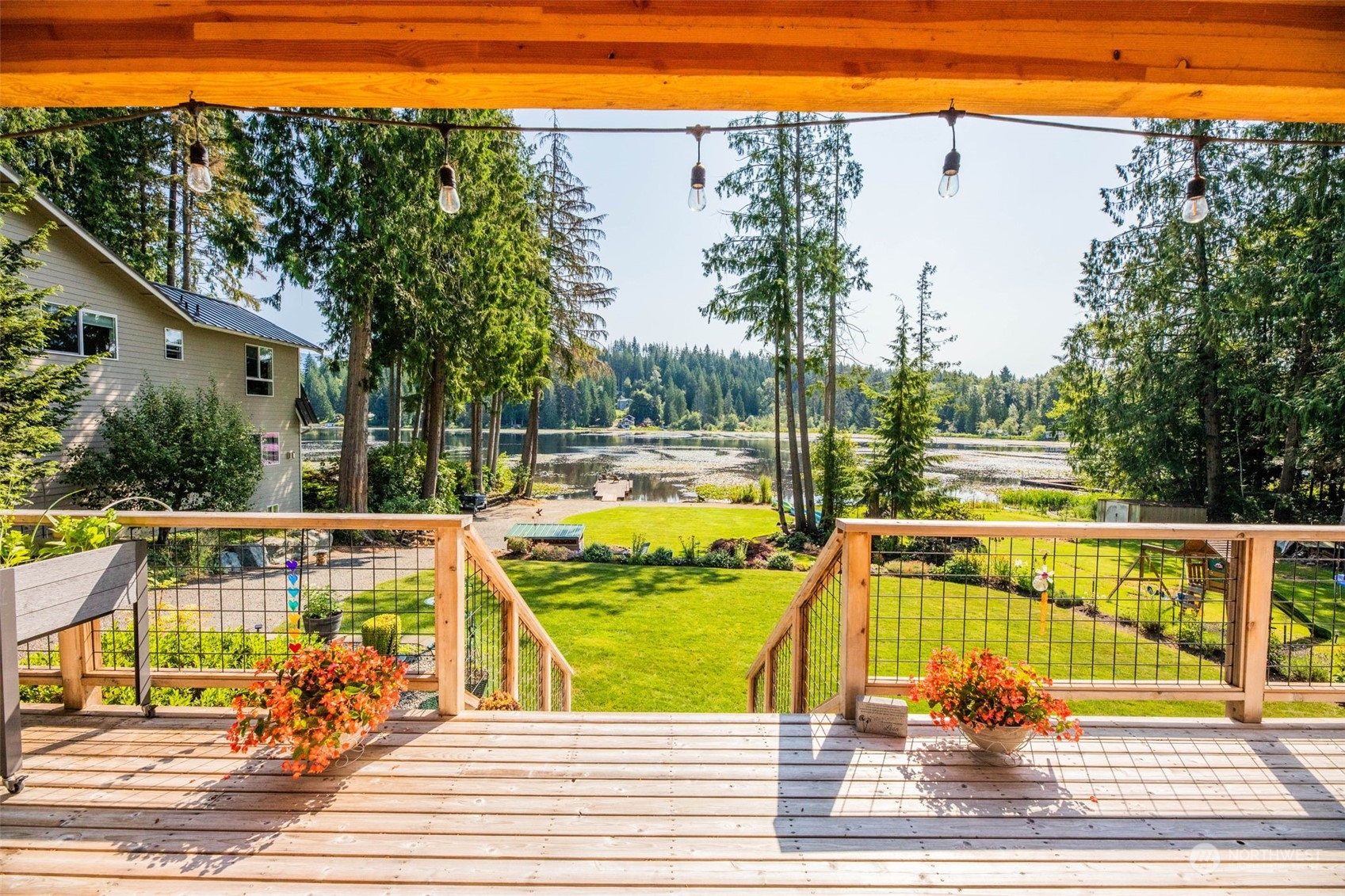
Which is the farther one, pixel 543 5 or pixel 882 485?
pixel 882 485

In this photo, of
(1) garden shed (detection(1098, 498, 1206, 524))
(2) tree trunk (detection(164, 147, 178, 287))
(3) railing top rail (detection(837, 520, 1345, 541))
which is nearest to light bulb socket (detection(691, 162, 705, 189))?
(3) railing top rail (detection(837, 520, 1345, 541))

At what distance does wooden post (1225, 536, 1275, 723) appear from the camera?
286 centimetres

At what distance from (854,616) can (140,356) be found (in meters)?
14.3

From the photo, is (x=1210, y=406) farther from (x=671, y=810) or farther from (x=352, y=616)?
(x=352, y=616)

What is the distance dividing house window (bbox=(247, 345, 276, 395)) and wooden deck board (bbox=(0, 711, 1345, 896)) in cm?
1385

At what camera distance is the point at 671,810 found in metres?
2.22

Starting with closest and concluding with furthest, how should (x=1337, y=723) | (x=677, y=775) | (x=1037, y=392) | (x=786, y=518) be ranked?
(x=677, y=775) < (x=1337, y=723) < (x=786, y=518) < (x=1037, y=392)

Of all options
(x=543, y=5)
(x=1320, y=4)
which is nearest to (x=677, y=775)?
(x=543, y=5)

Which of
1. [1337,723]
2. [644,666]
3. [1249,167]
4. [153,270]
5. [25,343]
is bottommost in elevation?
[644,666]

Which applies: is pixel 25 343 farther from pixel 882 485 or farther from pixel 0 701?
pixel 882 485

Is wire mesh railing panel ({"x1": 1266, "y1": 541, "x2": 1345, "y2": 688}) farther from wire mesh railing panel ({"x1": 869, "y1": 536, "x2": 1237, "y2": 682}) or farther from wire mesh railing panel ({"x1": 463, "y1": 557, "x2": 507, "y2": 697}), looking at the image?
wire mesh railing panel ({"x1": 463, "y1": 557, "x2": 507, "y2": 697})

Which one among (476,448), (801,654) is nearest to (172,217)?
(476,448)

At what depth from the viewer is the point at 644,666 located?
7188mm

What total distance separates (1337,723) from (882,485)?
9.13 metres
